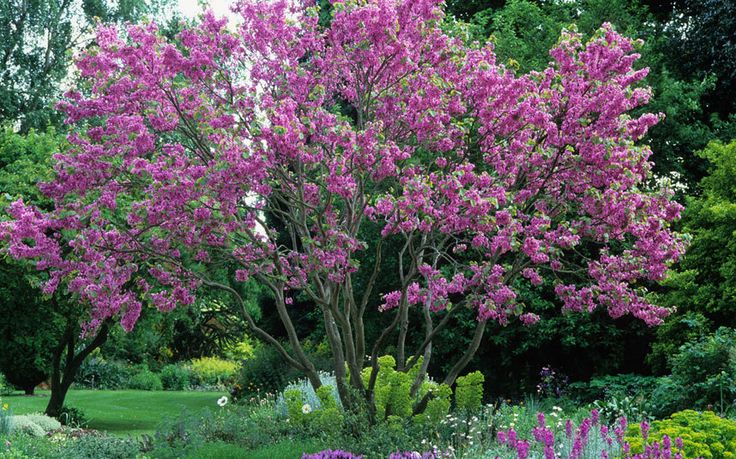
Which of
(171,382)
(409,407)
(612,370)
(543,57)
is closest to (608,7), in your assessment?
(543,57)

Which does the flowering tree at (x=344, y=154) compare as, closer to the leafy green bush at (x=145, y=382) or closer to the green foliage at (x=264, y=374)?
the green foliage at (x=264, y=374)

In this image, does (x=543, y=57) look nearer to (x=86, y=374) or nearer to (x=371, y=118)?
(x=371, y=118)

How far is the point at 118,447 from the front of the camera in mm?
9195

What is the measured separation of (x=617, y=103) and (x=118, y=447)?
6.47 m

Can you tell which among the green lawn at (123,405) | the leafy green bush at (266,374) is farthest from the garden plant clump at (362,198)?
the leafy green bush at (266,374)

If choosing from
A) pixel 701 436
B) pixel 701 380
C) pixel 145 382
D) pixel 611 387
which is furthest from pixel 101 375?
pixel 701 436

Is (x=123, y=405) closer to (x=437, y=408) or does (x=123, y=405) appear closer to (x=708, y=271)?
(x=437, y=408)

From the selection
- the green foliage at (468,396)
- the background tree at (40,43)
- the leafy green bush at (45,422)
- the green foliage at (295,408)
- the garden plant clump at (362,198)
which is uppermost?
the background tree at (40,43)

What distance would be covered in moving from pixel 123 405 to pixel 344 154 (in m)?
14.6

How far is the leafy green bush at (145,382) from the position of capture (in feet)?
→ 85.9

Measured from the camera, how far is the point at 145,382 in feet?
86.1

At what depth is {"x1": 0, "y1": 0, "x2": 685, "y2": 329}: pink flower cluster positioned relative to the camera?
756cm

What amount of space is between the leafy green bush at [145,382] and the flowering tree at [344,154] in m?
18.2

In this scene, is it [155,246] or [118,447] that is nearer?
[155,246]
